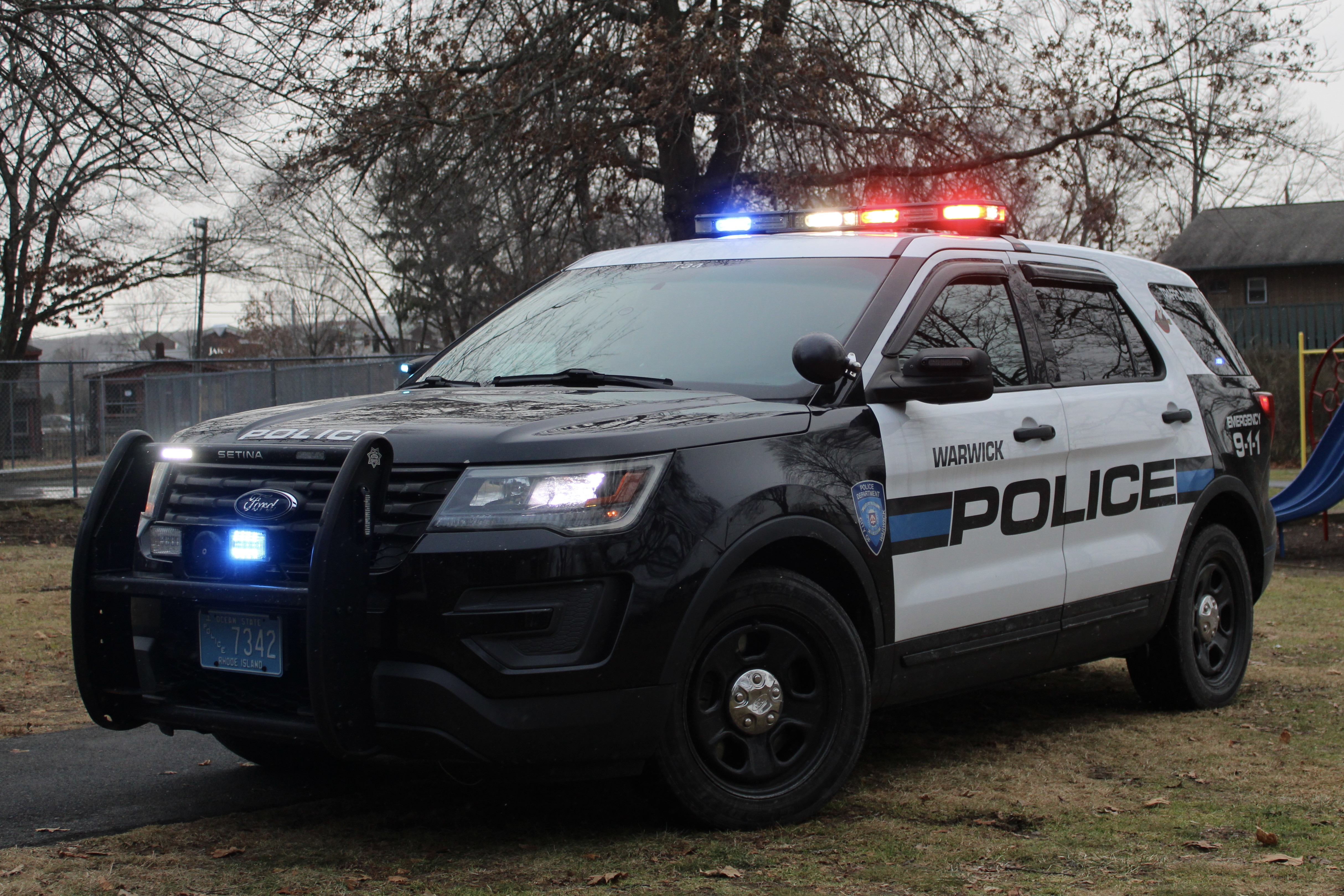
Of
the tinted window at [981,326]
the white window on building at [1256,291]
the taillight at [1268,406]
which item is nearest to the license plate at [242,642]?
the tinted window at [981,326]

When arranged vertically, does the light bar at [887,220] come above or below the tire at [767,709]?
above

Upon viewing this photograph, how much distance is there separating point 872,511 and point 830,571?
0.23m

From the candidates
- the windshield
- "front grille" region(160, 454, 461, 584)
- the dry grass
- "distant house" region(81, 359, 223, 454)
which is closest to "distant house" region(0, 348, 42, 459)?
"distant house" region(81, 359, 223, 454)

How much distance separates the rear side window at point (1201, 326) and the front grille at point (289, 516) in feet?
12.1

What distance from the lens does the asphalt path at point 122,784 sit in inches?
180

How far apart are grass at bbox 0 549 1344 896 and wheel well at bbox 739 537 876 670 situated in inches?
22.8

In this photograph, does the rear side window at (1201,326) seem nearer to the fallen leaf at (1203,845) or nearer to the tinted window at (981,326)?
the tinted window at (981,326)

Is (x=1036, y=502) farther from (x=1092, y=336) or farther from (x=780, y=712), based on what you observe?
(x=780, y=712)

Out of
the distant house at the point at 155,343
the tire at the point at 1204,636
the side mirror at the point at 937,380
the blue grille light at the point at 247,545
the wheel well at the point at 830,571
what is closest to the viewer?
the blue grille light at the point at 247,545

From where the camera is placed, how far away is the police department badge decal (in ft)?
15.0

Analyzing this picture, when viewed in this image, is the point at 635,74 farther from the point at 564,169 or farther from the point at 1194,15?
the point at 1194,15

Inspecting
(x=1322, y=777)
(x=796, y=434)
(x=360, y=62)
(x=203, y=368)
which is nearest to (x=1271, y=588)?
(x=1322, y=777)

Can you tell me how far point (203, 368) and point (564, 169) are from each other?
13578 millimetres

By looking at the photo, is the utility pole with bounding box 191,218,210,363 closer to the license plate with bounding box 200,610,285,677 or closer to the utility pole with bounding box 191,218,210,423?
the utility pole with bounding box 191,218,210,423
